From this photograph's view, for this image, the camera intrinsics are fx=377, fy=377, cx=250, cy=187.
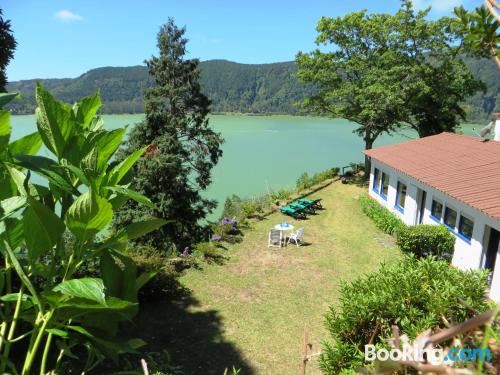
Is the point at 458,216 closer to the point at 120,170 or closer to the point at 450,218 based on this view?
the point at 450,218

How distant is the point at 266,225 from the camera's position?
1669 cm

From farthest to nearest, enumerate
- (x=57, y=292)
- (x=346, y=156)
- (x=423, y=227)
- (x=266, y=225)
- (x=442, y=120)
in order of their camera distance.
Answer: (x=346, y=156) < (x=442, y=120) < (x=266, y=225) < (x=423, y=227) < (x=57, y=292)

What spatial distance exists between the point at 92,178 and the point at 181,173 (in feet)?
57.0

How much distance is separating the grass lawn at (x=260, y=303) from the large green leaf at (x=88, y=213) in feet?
16.2

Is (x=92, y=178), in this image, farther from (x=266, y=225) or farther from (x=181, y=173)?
(x=181, y=173)

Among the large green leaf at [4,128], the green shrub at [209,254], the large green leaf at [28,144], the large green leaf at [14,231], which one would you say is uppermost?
the large green leaf at [4,128]

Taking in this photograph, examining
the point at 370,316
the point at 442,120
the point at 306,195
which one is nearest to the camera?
the point at 370,316

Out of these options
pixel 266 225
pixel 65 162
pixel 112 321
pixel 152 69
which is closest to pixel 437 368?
pixel 65 162

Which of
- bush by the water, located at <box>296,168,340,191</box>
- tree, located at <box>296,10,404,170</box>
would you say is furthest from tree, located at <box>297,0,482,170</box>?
bush by the water, located at <box>296,168,340,191</box>

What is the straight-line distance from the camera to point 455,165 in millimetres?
14148

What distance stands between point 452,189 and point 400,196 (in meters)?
5.07

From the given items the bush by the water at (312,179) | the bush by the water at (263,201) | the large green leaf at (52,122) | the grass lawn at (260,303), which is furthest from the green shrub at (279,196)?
the large green leaf at (52,122)

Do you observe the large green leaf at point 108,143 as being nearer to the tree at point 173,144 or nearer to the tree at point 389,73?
the tree at point 173,144

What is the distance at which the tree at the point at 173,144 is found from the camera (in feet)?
56.9
